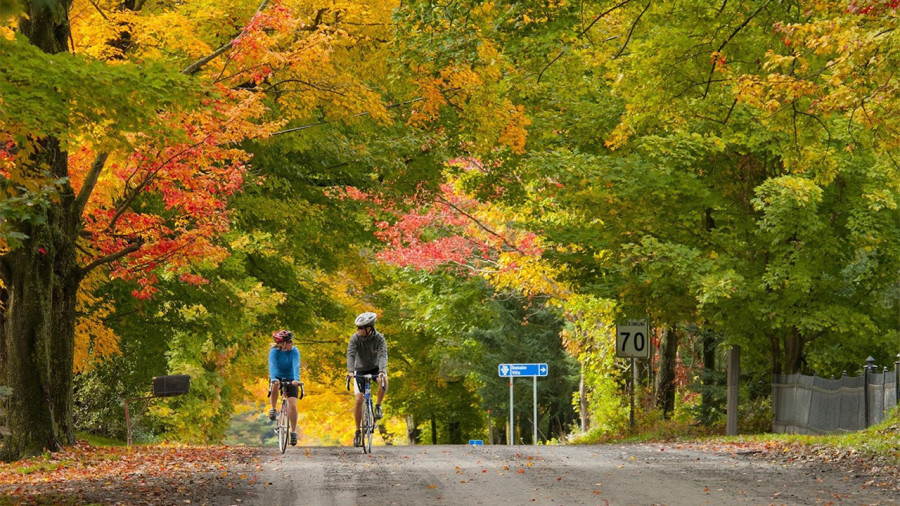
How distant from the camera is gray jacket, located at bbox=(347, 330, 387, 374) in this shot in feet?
52.5

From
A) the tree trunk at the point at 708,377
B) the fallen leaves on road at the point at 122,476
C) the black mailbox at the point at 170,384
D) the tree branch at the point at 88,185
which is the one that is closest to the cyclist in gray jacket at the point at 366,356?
the fallen leaves on road at the point at 122,476

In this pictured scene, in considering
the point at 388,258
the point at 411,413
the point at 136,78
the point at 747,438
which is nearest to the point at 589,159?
the point at 747,438

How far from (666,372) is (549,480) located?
18.0 meters

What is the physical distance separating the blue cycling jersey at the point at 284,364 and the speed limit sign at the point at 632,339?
1105 cm

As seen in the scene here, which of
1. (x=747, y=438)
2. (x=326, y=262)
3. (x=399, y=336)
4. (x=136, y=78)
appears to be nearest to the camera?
(x=136, y=78)

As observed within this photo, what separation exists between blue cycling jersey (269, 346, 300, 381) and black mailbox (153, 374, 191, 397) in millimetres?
3878

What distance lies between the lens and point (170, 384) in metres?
20.0

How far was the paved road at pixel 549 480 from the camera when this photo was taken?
10.4 meters

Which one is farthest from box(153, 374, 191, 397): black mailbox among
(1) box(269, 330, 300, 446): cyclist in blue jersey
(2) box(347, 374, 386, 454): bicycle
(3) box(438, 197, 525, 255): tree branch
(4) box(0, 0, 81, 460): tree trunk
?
(3) box(438, 197, 525, 255): tree branch

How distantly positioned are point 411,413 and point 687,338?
16734mm

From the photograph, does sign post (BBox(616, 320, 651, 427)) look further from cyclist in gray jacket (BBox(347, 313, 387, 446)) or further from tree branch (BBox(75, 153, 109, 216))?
tree branch (BBox(75, 153, 109, 216))

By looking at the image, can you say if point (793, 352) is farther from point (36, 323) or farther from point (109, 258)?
point (36, 323)

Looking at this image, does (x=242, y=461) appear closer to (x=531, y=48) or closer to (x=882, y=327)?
(x=531, y=48)

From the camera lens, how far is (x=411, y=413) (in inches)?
1829
